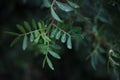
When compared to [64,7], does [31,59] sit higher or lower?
lower

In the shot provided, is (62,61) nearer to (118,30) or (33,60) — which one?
(33,60)

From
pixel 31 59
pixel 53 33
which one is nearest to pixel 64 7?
pixel 53 33

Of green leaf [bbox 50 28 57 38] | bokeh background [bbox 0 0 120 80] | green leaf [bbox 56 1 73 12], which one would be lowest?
bokeh background [bbox 0 0 120 80]

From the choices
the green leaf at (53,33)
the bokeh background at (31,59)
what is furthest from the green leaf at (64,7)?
the bokeh background at (31,59)

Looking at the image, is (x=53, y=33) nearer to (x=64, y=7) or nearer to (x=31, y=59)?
(x=64, y=7)

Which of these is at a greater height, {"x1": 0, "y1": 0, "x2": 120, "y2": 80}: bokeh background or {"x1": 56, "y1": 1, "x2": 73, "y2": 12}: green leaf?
{"x1": 56, "y1": 1, "x2": 73, "y2": 12}: green leaf

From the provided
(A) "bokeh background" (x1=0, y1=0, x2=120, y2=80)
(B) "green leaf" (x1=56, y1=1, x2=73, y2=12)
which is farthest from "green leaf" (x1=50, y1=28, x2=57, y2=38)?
(A) "bokeh background" (x1=0, y1=0, x2=120, y2=80)

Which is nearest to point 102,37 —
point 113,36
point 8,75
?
point 113,36

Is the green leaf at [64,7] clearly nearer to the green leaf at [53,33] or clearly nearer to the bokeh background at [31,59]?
the green leaf at [53,33]

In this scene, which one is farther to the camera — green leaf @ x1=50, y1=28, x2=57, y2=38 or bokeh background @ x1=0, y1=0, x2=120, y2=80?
bokeh background @ x1=0, y1=0, x2=120, y2=80

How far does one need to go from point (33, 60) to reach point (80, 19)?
2.26 feet

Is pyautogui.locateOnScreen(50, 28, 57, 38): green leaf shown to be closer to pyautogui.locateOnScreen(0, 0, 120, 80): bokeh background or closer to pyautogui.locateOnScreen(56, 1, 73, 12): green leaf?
pyautogui.locateOnScreen(56, 1, 73, 12): green leaf

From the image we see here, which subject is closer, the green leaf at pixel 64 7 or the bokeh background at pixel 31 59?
the green leaf at pixel 64 7

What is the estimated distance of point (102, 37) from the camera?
1.33 meters
